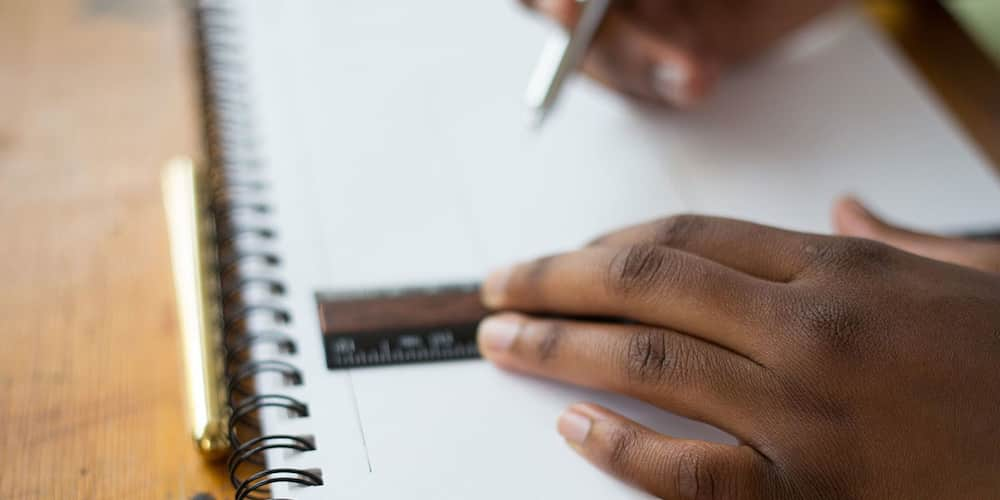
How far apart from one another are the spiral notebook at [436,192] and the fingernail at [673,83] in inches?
0.7

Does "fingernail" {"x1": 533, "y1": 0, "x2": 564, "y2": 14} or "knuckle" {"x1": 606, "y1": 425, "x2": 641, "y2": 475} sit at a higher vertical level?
"fingernail" {"x1": 533, "y1": 0, "x2": 564, "y2": 14}

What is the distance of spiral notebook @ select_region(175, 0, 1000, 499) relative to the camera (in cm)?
62

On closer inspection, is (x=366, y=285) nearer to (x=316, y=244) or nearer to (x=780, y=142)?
(x=316, y=244)

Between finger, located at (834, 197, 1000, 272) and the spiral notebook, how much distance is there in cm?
7

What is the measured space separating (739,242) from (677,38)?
1.18 ft

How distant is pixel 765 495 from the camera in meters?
0.55

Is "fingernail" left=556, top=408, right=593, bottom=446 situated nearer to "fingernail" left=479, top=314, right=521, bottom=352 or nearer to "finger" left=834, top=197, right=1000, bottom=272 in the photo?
"fingernail" left=479, top=314, right=521, bottom=352

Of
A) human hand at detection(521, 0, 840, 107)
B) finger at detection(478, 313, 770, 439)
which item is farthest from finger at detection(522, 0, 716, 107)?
finger at detection(478, 313, 770, 439)

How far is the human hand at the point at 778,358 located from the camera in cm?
55

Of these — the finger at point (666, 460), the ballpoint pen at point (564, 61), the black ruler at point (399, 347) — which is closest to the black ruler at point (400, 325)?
the black ruler at point (399, 347)

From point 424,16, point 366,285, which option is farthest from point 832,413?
point 424,16

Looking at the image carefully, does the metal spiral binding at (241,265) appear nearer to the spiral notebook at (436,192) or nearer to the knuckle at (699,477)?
the spiral notebook at (436,192)

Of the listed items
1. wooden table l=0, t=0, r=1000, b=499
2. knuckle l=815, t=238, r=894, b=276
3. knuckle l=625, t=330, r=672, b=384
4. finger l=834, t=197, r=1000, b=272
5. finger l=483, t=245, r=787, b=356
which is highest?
finger l=834, t=197, r=1000, b=272

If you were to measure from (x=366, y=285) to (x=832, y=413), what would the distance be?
0.35m
